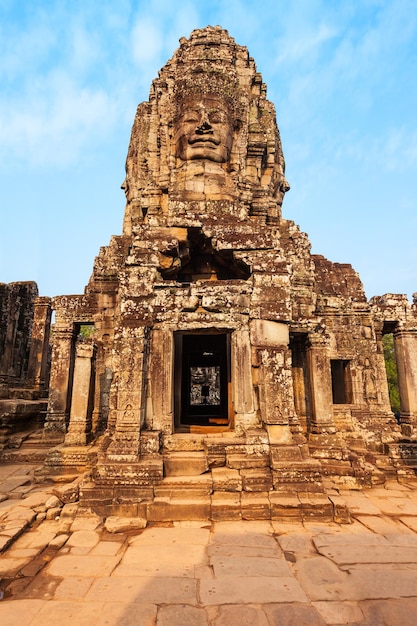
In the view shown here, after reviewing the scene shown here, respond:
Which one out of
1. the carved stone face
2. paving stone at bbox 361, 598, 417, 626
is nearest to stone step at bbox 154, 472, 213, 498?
paving stone at bbox 361, 598, 417, 626

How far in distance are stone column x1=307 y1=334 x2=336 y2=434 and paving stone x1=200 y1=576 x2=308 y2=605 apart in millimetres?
4414

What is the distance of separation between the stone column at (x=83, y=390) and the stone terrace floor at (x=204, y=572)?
2.74m

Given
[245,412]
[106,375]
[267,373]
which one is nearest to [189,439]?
[245,412]

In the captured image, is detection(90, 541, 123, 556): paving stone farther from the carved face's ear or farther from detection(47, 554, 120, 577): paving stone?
the carved face's ear

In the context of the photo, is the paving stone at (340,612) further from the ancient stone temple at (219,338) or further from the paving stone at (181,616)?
the ancient stone temple at (219,338)

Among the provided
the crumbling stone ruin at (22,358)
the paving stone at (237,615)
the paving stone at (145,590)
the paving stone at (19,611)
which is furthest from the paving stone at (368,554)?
the crumbling stone ruin at (22,358)

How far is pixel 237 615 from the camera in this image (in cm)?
288

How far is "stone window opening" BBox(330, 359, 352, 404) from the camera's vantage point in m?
10.2

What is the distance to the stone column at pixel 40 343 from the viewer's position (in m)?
15.6

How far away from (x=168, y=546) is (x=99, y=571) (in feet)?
2.75

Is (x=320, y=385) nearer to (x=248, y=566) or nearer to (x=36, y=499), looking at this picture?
(x=248, y=566)

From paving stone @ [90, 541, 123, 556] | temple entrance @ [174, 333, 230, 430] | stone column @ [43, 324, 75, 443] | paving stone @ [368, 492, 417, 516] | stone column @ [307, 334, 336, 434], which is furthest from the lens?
stone column @ [43, 324, 75, 443]

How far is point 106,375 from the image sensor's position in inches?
333

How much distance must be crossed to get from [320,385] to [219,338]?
16.0 feet
